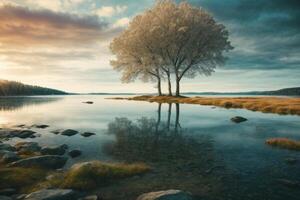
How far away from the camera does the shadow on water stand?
12477 millimetres

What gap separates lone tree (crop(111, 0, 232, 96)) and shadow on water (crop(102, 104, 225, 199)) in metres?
44.9

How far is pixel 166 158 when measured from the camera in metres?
17.3

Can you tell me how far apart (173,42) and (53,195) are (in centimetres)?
6251

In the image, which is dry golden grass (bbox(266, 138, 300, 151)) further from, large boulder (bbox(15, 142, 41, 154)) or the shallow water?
large boulder (bbox(15, 142, 41, 154))

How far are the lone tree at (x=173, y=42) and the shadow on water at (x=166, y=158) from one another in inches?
1767

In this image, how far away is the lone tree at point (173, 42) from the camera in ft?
227

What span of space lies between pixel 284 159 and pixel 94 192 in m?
11.1

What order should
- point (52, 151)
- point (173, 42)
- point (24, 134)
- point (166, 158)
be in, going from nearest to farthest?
point (166, 158), point (52, 151), point (24, 134), point (173, 42)

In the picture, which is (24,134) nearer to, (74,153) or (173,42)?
(74,153)

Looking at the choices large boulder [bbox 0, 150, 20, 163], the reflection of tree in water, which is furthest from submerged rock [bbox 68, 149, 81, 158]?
the reflection of tree in water

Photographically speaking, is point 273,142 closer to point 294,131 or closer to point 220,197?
point 294,131

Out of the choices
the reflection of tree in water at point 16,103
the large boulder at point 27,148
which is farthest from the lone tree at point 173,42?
the large boulder at point 27,148

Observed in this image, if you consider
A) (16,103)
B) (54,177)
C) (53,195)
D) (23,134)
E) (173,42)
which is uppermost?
(173,42)

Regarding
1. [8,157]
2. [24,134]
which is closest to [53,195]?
[8,157]
